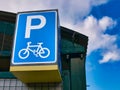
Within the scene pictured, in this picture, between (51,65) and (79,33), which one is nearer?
(51,65)

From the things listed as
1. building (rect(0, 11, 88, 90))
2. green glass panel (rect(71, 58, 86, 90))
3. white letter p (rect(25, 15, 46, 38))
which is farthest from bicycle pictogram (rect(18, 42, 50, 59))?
green glass panel (rect(71, 58, 86, 90))

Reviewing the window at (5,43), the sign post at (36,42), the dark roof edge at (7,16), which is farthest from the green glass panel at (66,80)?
the dark roof edge at (7,16)

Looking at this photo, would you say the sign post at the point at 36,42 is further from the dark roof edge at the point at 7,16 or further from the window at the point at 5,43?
the dark roof edge at the point at 7,16

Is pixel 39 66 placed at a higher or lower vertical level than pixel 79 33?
lower

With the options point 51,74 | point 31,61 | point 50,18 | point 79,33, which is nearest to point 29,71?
point 31,61

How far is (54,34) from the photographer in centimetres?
701

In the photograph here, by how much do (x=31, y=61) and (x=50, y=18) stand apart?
5.54 feet

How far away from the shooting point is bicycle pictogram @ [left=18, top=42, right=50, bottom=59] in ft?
21.7

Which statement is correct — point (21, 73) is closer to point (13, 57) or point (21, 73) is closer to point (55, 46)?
point (13, 57)

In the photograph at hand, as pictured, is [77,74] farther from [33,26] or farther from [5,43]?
[33,26]

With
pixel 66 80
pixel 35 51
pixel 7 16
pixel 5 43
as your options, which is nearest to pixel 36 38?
pixel 35 51

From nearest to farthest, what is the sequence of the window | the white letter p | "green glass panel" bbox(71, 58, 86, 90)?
the white letter p
the window
"green glass panel" bbox(71, 58, 86, 90)

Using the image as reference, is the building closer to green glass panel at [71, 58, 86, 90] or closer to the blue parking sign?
green glass panel at [71, 58, 86, 90]

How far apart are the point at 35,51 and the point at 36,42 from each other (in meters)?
0.33
